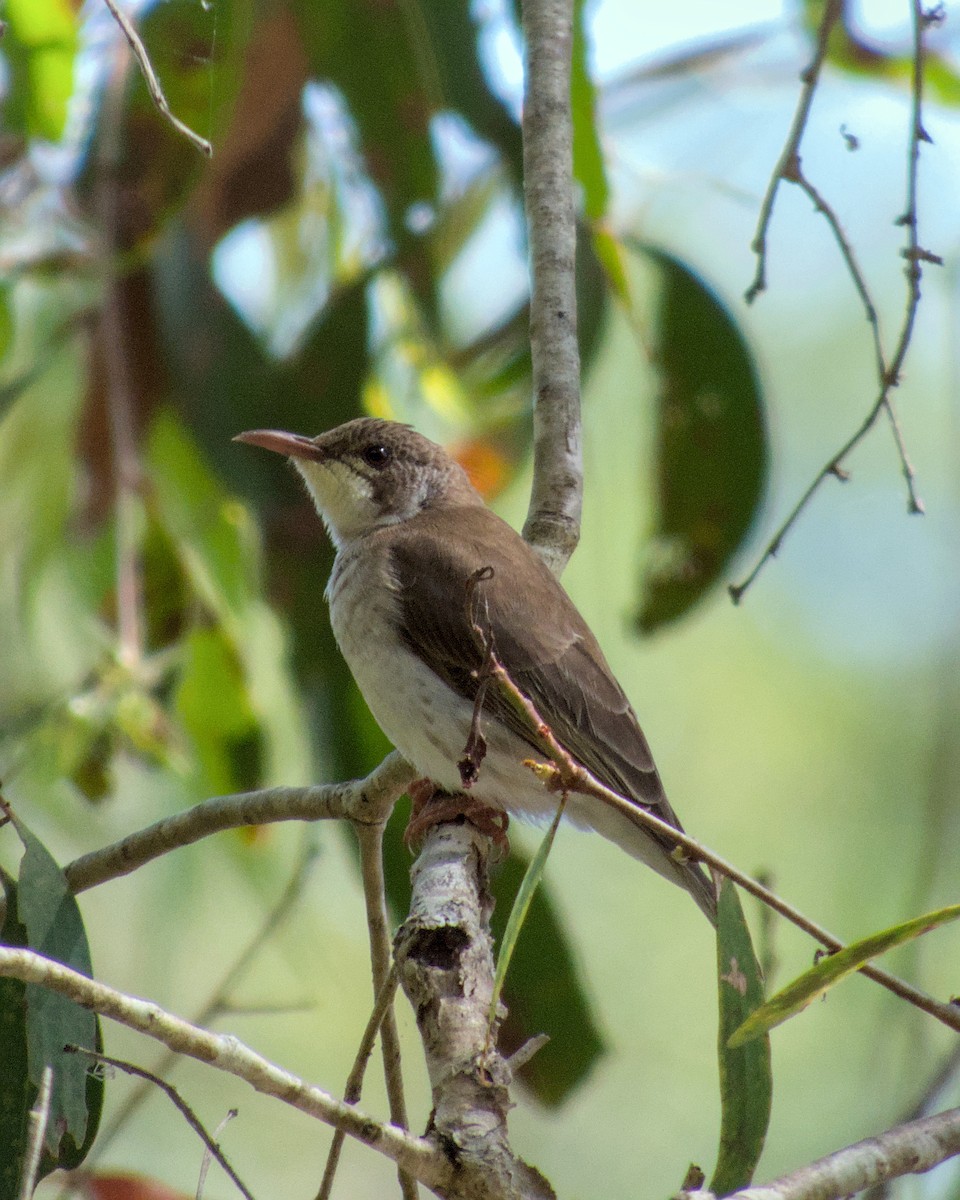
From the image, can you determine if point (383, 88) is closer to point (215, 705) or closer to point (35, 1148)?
point (215, 705)

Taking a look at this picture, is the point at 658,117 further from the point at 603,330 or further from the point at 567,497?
the point at 567,497

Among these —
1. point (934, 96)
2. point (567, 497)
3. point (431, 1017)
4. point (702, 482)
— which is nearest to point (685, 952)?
point (702, 482)

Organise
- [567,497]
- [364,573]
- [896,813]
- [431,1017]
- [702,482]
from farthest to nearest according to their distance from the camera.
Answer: [896,813]
[702,482]
[364,573]
[567,497]
[431,1017]

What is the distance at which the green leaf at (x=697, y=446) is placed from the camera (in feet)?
14.9

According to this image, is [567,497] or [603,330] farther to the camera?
[603,330]

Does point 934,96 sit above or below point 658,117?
below

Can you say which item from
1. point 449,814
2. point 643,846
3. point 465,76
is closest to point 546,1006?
point 643,846

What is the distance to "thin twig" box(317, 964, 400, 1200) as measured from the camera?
225 centimetres

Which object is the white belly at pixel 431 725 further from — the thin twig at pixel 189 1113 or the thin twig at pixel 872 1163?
the thin twig at pixel 872 1163

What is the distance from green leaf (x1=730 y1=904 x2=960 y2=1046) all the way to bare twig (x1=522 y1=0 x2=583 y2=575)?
1.65 metres

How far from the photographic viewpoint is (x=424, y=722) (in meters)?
3.40

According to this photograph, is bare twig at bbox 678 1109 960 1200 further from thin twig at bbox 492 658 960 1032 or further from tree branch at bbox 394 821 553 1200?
tree branch at bbox 394 821 553 1200

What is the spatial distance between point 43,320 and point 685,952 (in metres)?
5.10

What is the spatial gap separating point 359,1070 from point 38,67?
3.21 m
